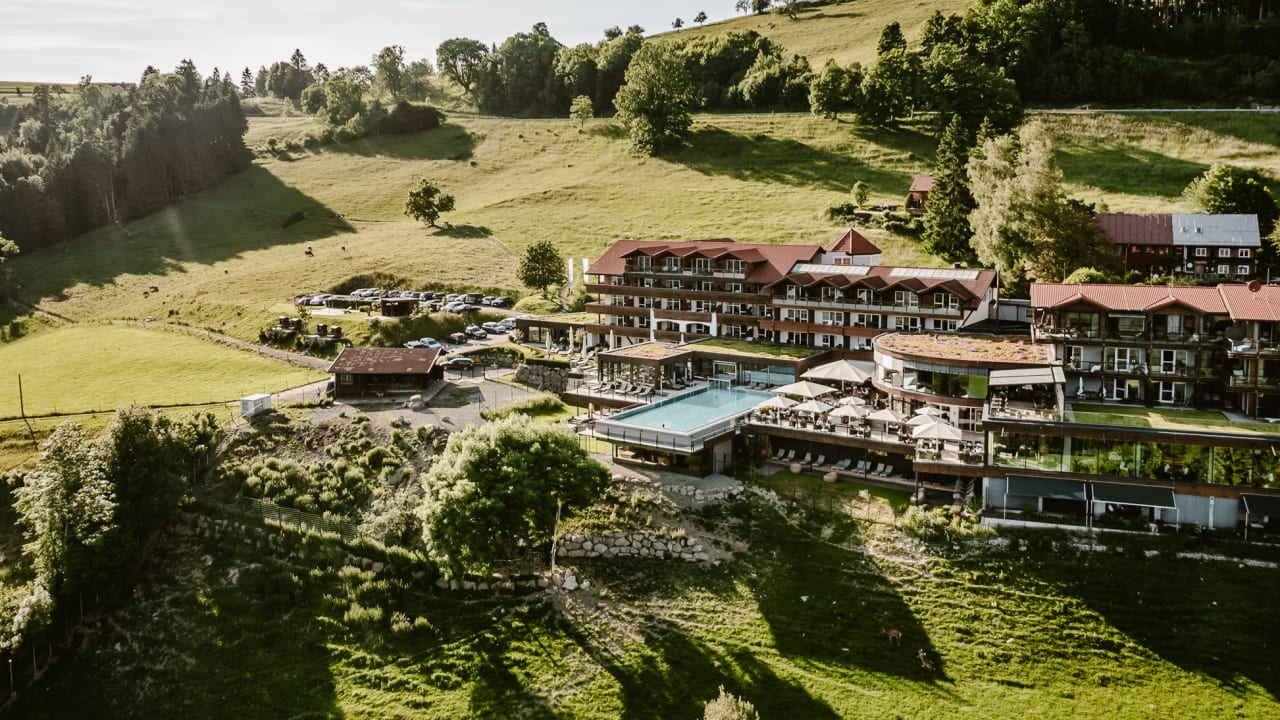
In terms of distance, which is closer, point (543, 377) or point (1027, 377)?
point (1027, 377)

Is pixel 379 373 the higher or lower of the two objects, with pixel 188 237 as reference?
lower

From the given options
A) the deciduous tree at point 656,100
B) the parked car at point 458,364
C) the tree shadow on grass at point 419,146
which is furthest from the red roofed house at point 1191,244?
the tree shadow on grass at point 419,146

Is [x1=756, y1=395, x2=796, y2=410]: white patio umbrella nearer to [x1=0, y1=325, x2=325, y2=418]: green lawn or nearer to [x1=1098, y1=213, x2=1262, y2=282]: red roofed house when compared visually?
[x1=1098, y1=213, x2=1262, y2=282]: red roofed house

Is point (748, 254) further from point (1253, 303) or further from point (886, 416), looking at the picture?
point (1253, 303)

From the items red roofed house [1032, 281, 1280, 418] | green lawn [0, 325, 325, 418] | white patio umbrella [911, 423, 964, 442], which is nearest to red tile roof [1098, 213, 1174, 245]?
red roofed house [1032, 281, 1280, 418]

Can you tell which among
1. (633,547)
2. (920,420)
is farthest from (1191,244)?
(633,547)

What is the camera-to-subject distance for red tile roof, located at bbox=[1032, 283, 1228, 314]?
45.9 m

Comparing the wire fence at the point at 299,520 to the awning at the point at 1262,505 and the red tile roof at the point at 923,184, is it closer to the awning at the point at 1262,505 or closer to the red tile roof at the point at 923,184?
the awning at the point at 1262,505

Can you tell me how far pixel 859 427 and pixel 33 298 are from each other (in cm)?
9644

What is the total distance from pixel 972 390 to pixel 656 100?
89611 mm

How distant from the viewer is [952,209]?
3012 inches

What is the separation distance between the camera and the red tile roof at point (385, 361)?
Answer: 2549 inches

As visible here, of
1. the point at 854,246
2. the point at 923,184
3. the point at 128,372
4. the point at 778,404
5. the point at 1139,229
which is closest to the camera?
the point at 778,404

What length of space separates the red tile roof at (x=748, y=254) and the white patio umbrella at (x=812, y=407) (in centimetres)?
1644
